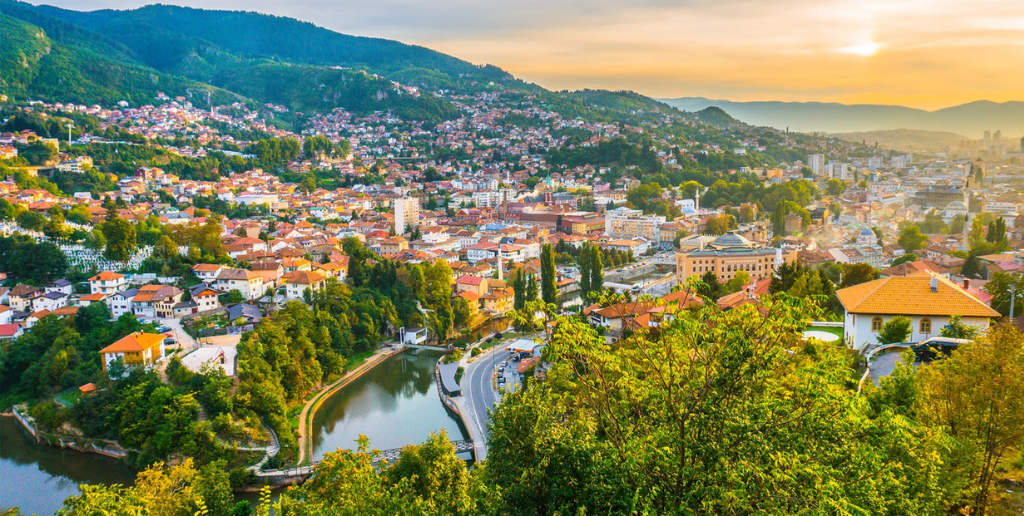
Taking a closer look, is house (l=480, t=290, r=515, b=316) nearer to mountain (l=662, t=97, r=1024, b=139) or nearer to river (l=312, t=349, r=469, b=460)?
river (l=312, t=349, r=469, b=460)

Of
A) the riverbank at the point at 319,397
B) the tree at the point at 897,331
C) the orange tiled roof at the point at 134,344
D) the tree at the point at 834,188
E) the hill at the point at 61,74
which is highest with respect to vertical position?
the hill at the point at 61,74

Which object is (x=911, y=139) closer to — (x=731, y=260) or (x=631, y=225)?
(x=631, y=225)

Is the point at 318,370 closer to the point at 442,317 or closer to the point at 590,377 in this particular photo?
the point at 442,317

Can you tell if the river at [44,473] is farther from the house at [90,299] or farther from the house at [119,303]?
the house at [90,299]

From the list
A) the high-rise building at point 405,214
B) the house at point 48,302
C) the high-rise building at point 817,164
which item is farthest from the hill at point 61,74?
the high-rise building at point 817,164

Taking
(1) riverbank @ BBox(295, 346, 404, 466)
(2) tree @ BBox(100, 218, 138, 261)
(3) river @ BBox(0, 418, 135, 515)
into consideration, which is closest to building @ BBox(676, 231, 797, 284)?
(1) riverbank @ BBox(295, 346, 404, 466)
